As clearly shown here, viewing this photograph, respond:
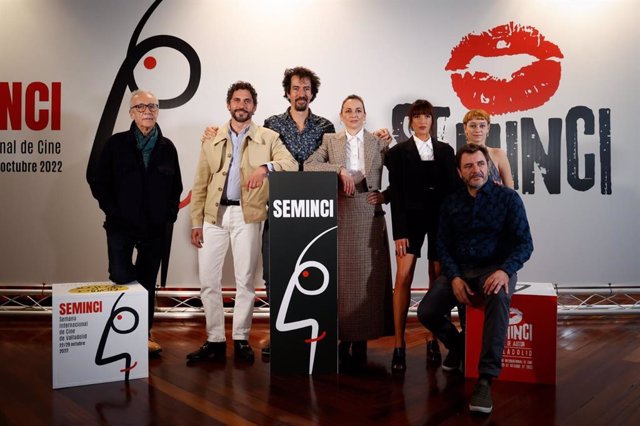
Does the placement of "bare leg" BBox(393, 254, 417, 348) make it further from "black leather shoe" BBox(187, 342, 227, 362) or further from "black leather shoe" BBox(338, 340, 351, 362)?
Result: "black leather shoe" BBox(187, 342, 227, 362)

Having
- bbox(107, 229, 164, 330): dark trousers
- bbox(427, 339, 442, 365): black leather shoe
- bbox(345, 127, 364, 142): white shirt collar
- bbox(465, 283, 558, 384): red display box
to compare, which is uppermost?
bbox(345, 127, 364, 142): white shirt collar

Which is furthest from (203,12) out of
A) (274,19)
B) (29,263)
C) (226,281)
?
(29,263)

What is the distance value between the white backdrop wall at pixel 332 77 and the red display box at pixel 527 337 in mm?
1705

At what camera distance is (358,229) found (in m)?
3.27

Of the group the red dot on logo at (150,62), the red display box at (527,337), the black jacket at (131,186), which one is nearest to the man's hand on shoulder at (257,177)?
the black jacket at (131,186)

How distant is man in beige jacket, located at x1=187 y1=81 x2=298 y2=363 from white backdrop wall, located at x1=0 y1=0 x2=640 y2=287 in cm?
110

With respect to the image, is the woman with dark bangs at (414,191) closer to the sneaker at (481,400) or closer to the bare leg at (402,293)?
the bare leg at (402,293)

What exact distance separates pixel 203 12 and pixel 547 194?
123 inches

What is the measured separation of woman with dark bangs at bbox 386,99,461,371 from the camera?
10.6 ft

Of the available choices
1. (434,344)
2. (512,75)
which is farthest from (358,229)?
(512,75)

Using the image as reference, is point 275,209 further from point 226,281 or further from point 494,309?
point 226,281

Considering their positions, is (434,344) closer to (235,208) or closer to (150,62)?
(235,208)

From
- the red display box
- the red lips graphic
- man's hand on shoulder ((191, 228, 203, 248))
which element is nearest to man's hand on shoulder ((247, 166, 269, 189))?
man's hand on shoulder ((191, 228, 203, 248))

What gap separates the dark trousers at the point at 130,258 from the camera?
11.0 feet
